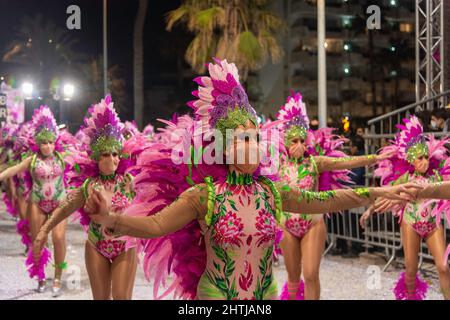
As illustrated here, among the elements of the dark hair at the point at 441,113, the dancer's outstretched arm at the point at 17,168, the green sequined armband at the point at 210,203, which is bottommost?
the green sequined armband at the point at 210,203

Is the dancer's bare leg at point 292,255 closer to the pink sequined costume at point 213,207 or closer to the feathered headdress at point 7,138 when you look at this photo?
the pink sequined costume at point 213,207

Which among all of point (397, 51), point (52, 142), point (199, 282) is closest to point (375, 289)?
point (52, 142)

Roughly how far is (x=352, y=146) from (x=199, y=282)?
8316 millimetres

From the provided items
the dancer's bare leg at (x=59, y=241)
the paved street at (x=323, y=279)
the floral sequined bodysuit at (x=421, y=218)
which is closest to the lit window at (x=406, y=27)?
the paved street at (x=323, y=279)

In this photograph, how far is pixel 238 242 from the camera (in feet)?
10.6

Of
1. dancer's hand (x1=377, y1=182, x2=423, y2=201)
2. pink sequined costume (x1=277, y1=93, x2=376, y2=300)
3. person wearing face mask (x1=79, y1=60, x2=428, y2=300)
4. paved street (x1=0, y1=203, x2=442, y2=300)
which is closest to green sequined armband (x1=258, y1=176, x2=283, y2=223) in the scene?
person wearing face mask (x1=79, y1=60, x2=428, y2=300)

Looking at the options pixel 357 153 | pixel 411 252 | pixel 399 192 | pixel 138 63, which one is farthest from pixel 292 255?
pixel 138 63

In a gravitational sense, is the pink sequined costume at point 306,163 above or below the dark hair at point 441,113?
below

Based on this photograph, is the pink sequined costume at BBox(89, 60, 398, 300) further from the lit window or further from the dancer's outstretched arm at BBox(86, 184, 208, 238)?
the lit window

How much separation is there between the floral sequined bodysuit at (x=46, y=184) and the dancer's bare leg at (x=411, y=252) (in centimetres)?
395

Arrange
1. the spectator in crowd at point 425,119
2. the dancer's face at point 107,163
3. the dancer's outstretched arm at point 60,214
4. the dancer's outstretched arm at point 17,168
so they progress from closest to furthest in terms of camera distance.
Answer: the dancer's outstretched arm at point 60,214 → the dancer's face at point 107,163 → the dancer's outstretched arm at point 17,168 → the spectator in crowd at point 425,119

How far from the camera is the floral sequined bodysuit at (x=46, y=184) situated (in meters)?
7.79

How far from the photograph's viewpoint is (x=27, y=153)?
31.9 feet

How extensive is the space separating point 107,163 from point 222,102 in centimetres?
196
